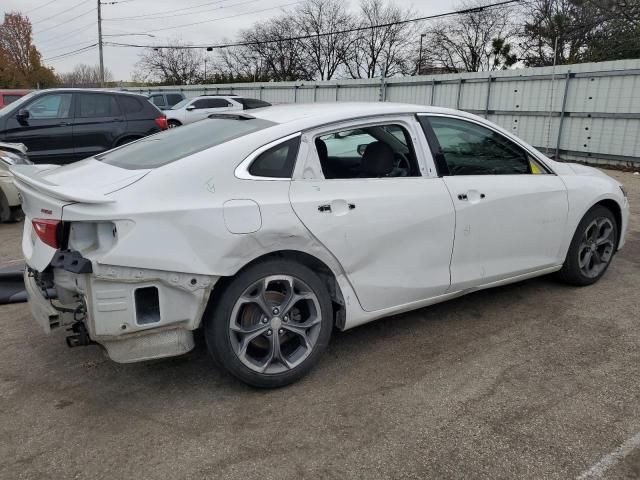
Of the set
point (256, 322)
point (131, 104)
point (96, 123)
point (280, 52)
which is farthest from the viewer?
point (280, 52)

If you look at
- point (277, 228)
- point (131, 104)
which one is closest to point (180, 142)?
point (277, 228)

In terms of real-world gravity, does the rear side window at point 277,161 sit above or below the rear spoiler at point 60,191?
Result: above

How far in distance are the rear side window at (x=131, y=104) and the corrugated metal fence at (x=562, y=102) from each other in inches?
392

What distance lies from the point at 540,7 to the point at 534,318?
108 feet

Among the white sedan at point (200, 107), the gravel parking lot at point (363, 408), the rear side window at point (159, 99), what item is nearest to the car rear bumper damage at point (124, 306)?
the gravel parking lot at point (363, 408)

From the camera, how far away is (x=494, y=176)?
3.81 m

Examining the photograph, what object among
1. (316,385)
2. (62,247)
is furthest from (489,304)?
(62,247)

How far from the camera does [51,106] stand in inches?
337

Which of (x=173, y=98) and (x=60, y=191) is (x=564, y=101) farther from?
(x=173, y=98)

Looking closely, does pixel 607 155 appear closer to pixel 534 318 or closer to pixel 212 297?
pixel 534 318

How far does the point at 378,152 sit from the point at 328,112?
→ 445 mm

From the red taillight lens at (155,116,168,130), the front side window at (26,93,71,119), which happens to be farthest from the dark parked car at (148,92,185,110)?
the front side window at (26,93,71,119)

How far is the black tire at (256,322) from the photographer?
2.75m

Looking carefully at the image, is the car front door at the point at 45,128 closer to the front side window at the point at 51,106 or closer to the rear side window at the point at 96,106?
the front side window at the point at 51,106
